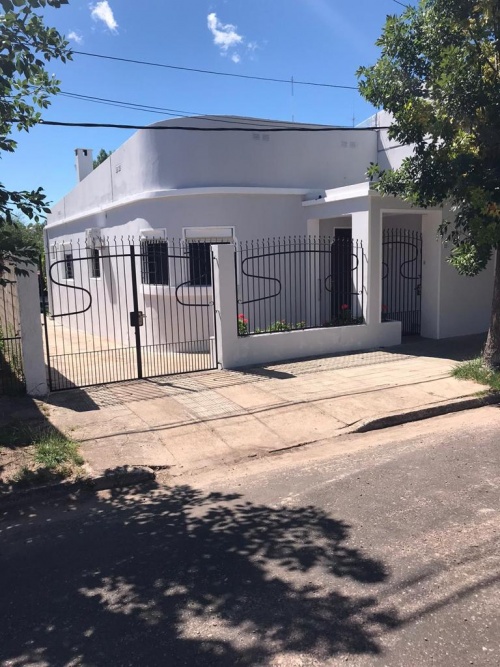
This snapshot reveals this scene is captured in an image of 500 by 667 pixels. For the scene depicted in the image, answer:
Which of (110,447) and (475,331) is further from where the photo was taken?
(475,331)

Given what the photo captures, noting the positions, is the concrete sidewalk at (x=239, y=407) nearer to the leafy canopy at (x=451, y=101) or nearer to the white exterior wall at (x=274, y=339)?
the white exterior wall at (x=274, y=339)

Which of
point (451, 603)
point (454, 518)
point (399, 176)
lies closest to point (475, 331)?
point (399, 176)

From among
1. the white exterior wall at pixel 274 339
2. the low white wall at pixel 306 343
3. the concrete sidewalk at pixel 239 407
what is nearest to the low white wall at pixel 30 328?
the concrete sidewalk at pixel 239 407

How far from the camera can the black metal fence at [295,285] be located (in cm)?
1229

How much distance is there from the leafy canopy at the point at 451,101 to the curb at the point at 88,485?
19.4 feet

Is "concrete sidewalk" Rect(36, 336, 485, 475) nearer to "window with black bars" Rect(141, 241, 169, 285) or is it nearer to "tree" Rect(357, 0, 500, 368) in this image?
"tree" Rect(357, 0, 500, 368)

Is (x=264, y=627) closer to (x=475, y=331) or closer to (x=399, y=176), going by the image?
(x=399, y=176)

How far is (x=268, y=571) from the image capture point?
3543mm

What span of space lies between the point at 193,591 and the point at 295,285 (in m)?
10.0

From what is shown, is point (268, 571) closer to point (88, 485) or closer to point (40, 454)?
point (88, 485)

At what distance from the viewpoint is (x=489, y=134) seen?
7.80 metres

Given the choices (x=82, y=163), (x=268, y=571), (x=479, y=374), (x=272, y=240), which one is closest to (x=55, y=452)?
(x=268, y=571)

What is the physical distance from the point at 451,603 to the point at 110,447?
4168mm

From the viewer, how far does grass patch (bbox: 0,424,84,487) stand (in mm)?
5293
